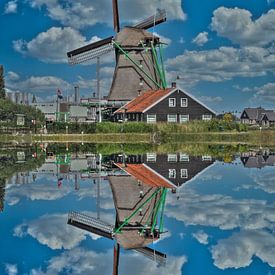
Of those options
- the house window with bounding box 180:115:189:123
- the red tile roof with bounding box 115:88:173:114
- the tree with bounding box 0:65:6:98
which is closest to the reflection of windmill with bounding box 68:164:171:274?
the red tile roof with bounding box 115:88:173:114

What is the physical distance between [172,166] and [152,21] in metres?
24.7

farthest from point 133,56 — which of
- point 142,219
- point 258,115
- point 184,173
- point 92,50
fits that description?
point 258,115

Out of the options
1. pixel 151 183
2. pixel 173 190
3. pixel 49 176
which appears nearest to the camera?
pixel 173 190

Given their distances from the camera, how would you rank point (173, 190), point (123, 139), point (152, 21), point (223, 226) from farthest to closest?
point (152, 21), point (123, 139), point (173, 190), point (223, 226)

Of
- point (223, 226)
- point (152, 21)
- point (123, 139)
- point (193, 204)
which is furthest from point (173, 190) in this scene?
point (152, 21)

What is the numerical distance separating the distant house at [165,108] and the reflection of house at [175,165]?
16.4 metres

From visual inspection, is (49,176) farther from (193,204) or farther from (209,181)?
(193,204)

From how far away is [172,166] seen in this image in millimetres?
17422

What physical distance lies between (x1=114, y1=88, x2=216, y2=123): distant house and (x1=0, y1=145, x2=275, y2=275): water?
2163 centimetres

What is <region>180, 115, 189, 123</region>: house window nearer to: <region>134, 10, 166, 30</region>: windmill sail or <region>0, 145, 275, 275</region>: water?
<region>134, 10, 166, 30</region>: windmill sail

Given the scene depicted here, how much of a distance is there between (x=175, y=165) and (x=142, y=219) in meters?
7.77

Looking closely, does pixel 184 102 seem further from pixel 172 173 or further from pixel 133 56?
pixel 172 173

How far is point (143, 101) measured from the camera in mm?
38906

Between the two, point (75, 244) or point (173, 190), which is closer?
point (75, 244)
